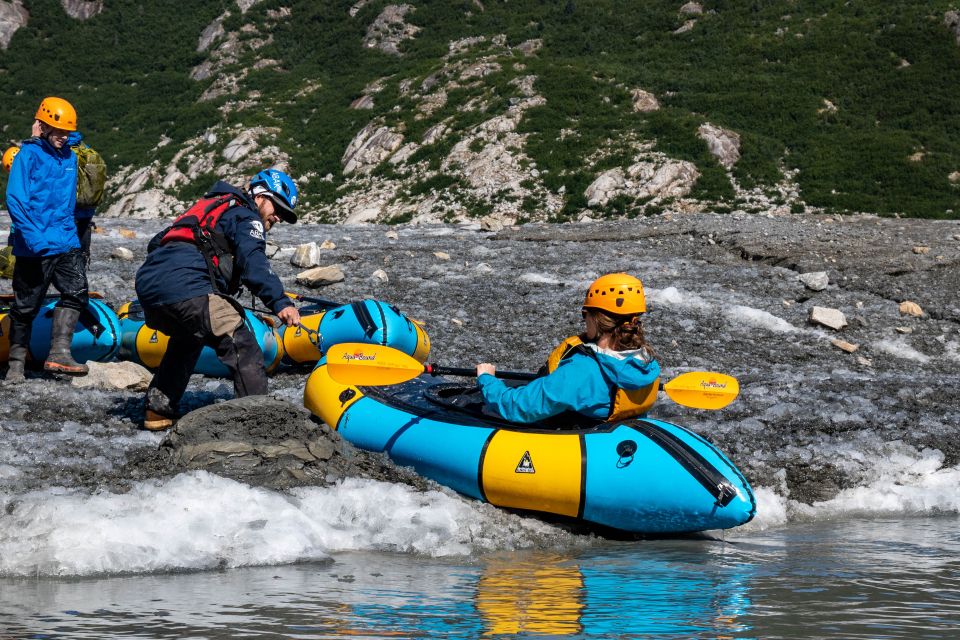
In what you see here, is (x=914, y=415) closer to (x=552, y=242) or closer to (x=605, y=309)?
A: (x=605, y=309)

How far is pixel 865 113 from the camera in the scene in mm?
31359

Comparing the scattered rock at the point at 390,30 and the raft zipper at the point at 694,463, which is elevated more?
the scattered rock at the point at 390,30

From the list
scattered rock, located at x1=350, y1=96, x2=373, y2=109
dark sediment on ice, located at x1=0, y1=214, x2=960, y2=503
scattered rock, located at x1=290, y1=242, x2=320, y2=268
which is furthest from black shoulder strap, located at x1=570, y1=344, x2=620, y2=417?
scattered rock, located at x1=350, y1=96, x2=373, y2=109

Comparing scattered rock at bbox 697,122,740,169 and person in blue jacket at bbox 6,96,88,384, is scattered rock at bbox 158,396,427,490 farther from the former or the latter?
scattered rock at bbox 697,122,740,169

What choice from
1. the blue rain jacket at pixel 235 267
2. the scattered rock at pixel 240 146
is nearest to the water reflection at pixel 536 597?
the blue rain jacket at pixel 235 267

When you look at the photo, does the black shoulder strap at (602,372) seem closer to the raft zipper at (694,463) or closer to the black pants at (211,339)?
the raft zipper at (694,463)

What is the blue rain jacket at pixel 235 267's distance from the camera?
19.7ft

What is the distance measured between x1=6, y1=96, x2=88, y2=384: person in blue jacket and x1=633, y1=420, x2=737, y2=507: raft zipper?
186 inches

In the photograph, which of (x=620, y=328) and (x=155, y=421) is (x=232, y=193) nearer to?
(x=155, y=421)

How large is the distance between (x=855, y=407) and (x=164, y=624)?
6.26 m

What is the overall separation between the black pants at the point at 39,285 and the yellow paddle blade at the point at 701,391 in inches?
188

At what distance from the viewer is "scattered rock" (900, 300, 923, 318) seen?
38.2ft

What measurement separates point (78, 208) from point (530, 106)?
24.4 meters

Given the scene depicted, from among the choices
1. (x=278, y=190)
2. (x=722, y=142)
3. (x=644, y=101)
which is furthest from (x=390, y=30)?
(x=278, y=190)
